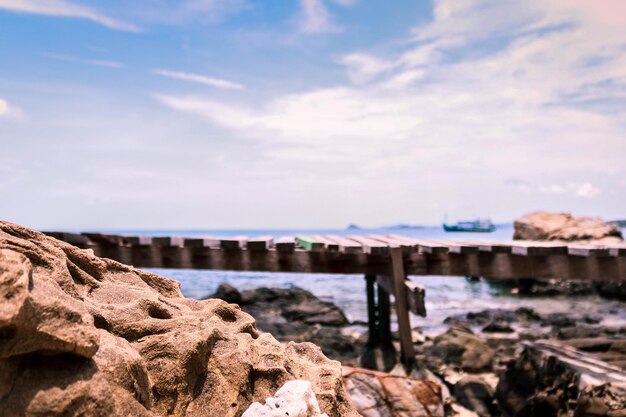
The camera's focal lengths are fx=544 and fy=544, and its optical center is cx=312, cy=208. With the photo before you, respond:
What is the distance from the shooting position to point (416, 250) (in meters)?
8.97

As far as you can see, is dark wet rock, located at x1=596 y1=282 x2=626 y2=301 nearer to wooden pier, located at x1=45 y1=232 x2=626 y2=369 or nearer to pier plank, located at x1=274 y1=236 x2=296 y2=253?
wooden pier, located at x1=45 y1=232 x2=626 y2=369

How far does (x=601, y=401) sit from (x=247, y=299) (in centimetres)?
1535

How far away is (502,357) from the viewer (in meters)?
11.6

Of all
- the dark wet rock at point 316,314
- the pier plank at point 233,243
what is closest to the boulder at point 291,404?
the pier plank at point 233,243

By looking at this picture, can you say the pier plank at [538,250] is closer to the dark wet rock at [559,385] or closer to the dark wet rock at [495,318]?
the dark wet rock at [559,385]

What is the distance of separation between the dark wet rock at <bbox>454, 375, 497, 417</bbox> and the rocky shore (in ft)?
0.05

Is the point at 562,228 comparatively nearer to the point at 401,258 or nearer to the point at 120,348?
the point at 401,258

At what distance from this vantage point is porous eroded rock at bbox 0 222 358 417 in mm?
2014

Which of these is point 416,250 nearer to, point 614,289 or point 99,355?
point 99,355

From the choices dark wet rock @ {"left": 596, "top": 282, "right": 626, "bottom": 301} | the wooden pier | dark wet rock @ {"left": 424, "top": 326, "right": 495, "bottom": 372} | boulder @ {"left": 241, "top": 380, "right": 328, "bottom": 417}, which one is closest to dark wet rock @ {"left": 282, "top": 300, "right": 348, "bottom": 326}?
dark wet rock @ {"left": 424, "top": 326, "right": 495, "bottom": 372}

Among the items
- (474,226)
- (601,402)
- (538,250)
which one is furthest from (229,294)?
(474,226)

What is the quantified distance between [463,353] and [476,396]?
9.91 feet

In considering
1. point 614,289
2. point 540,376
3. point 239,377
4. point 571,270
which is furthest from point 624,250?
point 614,289

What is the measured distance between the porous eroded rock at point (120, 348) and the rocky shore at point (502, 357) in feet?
8.99
